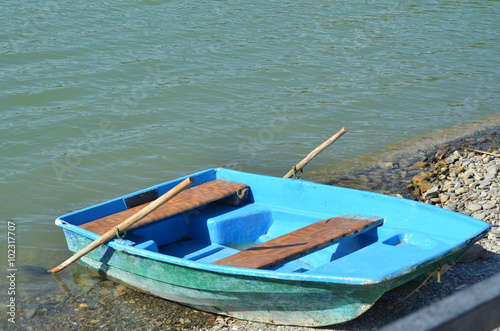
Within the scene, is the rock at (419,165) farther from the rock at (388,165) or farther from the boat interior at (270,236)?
the boat interior at (270,236)

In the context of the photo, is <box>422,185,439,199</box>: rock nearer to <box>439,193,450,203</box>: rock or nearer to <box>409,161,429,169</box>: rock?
<box>439,193,450,203</box>: rock

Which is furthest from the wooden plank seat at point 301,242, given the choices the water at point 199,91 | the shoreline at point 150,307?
the water at point 199,91

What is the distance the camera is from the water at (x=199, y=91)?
11086mm

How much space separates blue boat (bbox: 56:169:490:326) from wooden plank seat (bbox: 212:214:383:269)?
1 cm

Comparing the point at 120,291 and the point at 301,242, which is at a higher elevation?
the point at 301,242

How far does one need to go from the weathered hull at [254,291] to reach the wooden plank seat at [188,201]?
13.2 inches

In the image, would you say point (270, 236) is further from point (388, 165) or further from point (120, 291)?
point (388, 165)

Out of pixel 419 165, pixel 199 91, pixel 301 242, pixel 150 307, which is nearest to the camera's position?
pixel 301 242

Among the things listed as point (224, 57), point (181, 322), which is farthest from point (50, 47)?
point (181, 322)

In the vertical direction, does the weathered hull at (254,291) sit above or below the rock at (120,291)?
above

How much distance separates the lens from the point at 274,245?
6.73 metres

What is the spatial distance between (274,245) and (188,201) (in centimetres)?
150

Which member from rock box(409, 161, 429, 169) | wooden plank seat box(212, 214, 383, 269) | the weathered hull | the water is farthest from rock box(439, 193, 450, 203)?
the weathered hull

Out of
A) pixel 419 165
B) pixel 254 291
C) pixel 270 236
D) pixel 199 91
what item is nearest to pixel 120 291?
pixel 270 236
